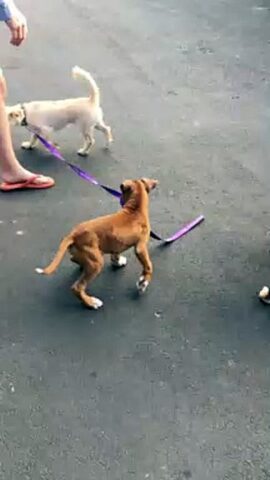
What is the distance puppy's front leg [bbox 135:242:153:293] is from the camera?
7.99ft

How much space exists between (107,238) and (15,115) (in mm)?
1047

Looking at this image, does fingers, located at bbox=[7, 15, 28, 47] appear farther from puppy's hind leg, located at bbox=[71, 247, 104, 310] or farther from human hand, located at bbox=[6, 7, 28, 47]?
puppy's hind leg, located at bbox=[71, 247, 104, 310]

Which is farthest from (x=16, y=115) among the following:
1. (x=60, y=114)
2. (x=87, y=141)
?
(x=87, y=141)

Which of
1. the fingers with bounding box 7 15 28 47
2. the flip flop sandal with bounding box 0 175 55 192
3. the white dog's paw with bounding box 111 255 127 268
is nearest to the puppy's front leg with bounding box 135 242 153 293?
the white dog's paw with bounding box 111 255 127 268

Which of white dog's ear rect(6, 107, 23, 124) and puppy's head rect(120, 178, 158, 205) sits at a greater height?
puppy's head rect(120, 178, 158, 205)

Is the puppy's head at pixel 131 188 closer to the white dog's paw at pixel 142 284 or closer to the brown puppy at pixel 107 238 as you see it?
the brown puppy at pixel 107 238

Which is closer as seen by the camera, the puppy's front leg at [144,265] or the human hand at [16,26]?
the puppy's front leg at [144,265]

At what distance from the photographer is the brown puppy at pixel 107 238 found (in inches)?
92.7

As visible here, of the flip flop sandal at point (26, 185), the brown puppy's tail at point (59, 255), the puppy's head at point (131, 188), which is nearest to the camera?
the brown puppy's tail at point (59, 255)

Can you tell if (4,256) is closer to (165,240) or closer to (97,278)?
(97,278)

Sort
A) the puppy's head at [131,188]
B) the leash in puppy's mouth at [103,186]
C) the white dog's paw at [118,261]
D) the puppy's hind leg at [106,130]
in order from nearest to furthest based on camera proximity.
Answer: the puppy's head at [131,188] → the white dog's paw at [118,261] → the leash in puppy's mouth at [103,186] → the puppy's hind leg at [106,130]

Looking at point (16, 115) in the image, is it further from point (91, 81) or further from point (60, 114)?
point (91, 81)

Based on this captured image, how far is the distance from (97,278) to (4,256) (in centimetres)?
35

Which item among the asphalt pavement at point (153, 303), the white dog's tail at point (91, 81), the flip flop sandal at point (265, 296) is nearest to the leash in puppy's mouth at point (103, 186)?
the asphalt pavement at point (153, 303)
